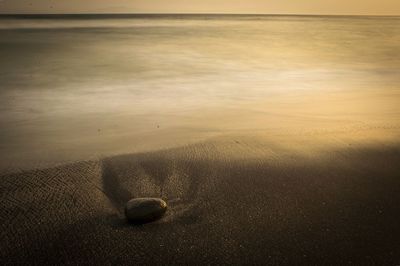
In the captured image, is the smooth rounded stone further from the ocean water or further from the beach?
the ocean water

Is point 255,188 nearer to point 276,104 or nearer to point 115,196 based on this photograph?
point 115,196


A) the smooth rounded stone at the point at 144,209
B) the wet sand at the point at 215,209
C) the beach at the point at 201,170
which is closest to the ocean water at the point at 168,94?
the beach at the point at 201,170

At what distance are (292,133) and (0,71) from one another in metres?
6.78

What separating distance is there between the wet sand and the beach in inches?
0.4

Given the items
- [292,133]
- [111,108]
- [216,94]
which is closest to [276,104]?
[216,94]

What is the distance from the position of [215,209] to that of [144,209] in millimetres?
466


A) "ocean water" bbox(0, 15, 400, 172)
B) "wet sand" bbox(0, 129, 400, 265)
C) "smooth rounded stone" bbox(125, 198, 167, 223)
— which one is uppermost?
"smooth rounded stone" bbox(125, 198, 167, 223)

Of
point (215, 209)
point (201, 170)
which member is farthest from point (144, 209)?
point (201, 170)

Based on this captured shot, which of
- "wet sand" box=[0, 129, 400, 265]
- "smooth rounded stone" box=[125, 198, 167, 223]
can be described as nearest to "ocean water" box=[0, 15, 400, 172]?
"wet sand" box=[0, 129, 400, 265]

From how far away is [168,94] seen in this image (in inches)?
257

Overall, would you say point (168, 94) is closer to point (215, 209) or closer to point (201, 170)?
point (201, 170)

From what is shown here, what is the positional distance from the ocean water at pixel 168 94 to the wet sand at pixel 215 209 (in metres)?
0.60

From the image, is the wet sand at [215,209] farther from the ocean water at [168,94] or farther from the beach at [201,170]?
the ocean water at [168,94]

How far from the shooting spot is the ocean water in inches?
162
